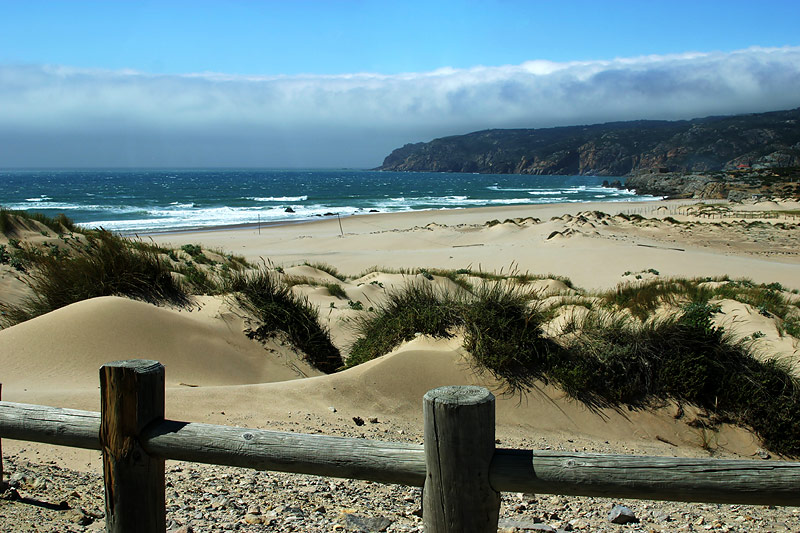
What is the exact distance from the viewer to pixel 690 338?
661 centimetres

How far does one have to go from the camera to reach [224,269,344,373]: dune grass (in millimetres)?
8352

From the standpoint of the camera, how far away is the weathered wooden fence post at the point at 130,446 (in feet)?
8.94

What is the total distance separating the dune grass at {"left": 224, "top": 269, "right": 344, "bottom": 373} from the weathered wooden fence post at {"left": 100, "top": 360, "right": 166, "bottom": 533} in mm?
5345

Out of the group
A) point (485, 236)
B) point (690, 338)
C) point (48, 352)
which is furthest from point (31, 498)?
point (485, 236)

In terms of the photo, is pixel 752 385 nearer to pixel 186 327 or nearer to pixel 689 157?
pixel 186 327

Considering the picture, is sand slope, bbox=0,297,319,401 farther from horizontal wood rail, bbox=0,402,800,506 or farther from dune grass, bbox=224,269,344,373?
horizontal wood rail, bbox=0,402,800,506

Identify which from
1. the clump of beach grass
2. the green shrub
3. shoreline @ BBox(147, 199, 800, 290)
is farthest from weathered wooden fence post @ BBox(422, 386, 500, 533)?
shoreline @ BBox(147, 199, 800, 290)

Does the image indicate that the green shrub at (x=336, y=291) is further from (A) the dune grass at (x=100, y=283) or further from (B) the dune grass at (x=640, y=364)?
(B) the dune grass at (x=640, y=364)

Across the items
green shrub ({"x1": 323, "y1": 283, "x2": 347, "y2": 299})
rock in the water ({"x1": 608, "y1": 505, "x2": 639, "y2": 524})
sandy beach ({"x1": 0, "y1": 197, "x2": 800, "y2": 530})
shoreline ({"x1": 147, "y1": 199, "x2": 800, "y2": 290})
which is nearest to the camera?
rock in the water ({"x1": 608, "y1": 505, "x2": 639, "y2": 524})

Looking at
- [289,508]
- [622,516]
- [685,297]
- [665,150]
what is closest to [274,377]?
[289,508]

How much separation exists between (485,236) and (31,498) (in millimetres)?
25876

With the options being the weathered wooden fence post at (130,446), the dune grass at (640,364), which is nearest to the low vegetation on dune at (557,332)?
the dune grass at (640,364)

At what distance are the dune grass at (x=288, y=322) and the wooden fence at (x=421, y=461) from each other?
5354 millimetres

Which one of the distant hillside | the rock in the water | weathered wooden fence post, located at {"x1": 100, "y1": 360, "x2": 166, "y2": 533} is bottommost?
the rock in the water
